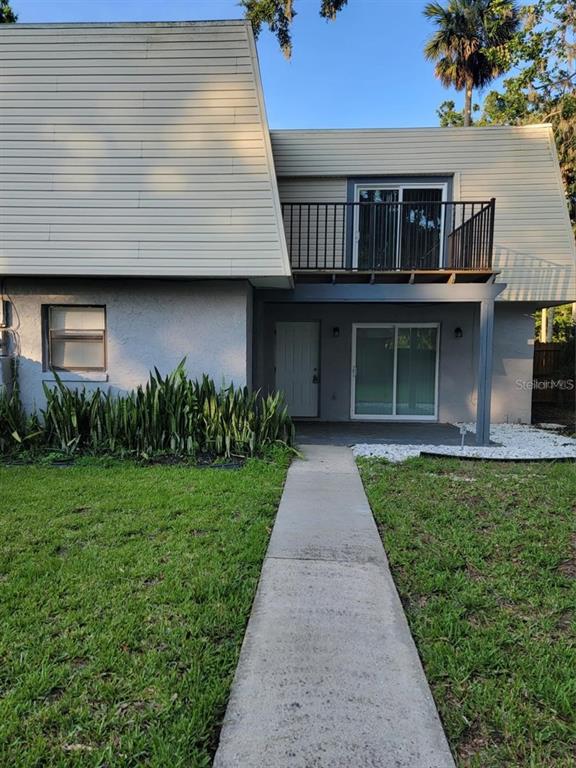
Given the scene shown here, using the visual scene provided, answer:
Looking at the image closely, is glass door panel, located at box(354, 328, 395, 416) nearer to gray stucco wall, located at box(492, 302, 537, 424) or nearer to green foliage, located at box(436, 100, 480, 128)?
gray stucco wall, located at box(492, 302, 537, 424)

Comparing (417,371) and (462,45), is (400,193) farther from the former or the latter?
(462,45)

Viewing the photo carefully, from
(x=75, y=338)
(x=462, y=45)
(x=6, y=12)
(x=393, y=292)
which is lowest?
(x=75, y=338)

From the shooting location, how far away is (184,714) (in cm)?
204

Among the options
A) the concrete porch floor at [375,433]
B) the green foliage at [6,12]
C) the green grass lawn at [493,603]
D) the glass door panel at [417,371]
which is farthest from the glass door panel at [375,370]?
the green foliage at [6,12]

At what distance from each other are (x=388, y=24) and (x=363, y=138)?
10302mm

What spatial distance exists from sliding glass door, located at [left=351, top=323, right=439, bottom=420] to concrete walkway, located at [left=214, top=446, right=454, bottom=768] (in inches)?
268

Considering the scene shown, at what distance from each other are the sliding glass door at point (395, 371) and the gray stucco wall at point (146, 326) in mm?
3753

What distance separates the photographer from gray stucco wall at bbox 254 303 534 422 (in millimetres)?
10367

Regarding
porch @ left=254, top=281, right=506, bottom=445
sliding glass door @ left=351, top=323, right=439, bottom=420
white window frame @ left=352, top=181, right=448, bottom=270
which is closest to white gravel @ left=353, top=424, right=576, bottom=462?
porch @ left=254, top=281, right=506, bottom=445

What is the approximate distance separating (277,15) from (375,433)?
18.3 meters

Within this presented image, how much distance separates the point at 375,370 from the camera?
34.6 ft

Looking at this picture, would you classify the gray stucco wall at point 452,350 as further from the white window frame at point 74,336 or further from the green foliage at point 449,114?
the green foliage at point 449,114

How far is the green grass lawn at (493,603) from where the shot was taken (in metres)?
2.02

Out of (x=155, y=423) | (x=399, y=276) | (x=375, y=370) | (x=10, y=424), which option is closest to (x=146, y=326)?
(x=155, y=423)
